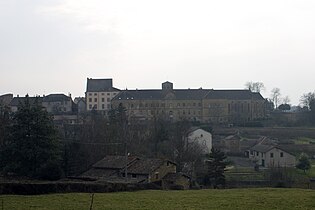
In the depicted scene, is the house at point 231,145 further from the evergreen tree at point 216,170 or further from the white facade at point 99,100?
the white facade at point 99,100

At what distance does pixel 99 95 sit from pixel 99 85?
2.89m

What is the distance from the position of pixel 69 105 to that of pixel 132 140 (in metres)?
59.5

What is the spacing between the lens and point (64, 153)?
159 feet

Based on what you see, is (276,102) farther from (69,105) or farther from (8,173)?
(8,173)

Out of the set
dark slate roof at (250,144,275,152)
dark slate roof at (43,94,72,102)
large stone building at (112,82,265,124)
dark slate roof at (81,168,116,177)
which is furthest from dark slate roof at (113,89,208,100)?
dark slate roof at (81,168,116,177)

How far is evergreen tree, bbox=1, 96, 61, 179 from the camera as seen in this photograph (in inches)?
1641

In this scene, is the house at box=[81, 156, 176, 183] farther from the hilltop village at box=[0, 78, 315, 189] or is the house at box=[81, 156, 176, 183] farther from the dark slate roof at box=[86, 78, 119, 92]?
the dark slate roof at box=[86, 78, 119, 92]

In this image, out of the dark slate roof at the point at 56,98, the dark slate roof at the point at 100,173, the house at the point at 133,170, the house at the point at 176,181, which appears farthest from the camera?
the dark slate roof at the point at 56,98

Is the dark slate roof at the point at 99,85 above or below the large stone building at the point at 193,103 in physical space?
above

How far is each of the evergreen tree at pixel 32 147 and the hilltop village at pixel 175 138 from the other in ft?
5.28

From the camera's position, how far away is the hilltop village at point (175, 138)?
4384 cm

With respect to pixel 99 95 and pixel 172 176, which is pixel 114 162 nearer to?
pixel 172 176

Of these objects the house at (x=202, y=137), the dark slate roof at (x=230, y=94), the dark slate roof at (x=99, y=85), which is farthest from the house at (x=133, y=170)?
the dark slate roof at (x=99, y=85)

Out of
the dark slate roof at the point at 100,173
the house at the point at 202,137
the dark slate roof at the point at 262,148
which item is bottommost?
the dark slate roof at the point at 100,173
